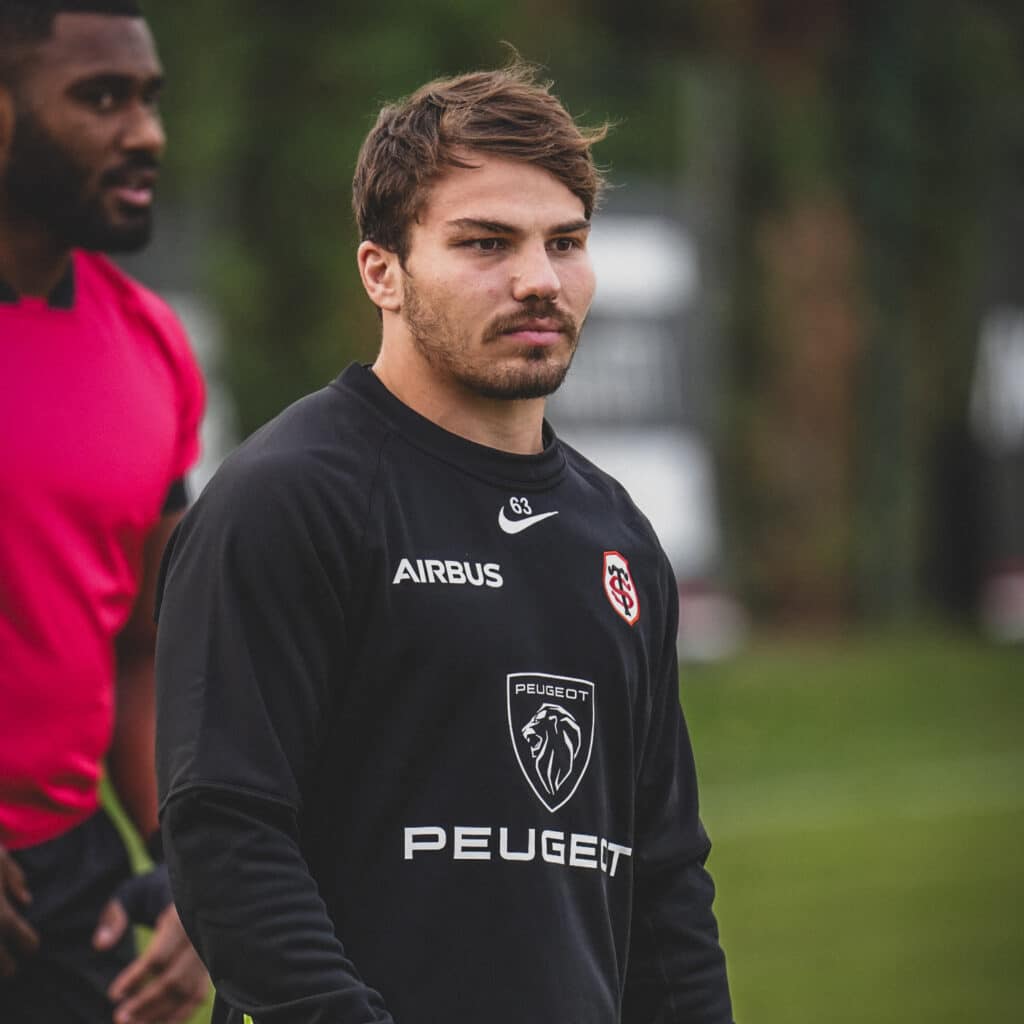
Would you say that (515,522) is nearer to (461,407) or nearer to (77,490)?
(461,407)

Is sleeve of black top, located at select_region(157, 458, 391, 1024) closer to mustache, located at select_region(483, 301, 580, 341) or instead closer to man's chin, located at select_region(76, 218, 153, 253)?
mustache, located at select_region(483, 301, 580, 341)

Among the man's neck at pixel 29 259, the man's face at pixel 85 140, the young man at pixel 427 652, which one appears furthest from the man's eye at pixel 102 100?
the young man at pixel 427 652

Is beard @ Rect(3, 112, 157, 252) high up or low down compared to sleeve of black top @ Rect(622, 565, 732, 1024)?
up

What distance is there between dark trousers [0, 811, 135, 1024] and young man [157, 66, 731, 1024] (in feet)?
2.34

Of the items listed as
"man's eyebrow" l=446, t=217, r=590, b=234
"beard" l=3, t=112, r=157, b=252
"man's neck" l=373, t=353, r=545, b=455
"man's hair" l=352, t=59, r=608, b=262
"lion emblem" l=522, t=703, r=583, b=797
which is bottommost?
"lion emblem" l=522, t=703, r=583, b=797

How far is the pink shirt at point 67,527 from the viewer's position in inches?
116

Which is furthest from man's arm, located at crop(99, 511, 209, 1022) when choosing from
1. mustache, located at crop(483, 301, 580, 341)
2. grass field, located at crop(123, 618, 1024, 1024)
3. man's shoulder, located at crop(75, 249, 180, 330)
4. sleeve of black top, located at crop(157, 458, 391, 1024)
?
grass field, located at crop(123, 618, 1024, 1024)

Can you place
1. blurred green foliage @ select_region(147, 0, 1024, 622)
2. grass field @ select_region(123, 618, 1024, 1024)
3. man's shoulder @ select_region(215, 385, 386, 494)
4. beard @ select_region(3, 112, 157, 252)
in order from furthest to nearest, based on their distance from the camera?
blurred green foliage @ select_region(147, 0, 1024, 622) → grass field @ select_region(123, 618, 1024, 1024) → beard @ select_region(3, 112, 157, 252) → man's shoulder @ select_region(215, 385, 386, 494)

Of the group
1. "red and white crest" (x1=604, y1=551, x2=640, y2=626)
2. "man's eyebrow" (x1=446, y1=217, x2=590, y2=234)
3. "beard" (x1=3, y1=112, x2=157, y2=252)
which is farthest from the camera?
"beard" (x1=3, y1=112, x2=157, y2=252)

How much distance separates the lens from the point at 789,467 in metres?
18.1

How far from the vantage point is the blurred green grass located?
734cm

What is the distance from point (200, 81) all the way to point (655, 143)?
3.92 meters

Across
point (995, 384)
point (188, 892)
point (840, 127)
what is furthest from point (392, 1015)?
point (840, 127)

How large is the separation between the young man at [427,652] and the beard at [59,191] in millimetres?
707
